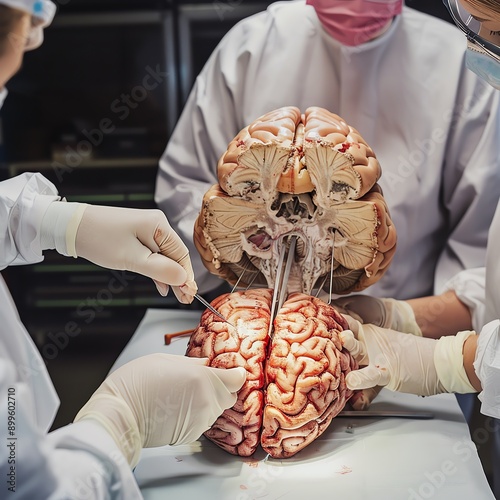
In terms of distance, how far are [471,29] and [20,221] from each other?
1039 mm

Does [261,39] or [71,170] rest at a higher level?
[261,39]

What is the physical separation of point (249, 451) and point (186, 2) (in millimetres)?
1378

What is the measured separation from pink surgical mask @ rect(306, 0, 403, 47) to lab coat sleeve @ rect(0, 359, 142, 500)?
147cm

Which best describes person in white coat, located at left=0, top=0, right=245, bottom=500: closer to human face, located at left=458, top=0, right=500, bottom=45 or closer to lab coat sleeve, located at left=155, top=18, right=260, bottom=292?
human face, located at left=458, top=0, right=500, bottom=45

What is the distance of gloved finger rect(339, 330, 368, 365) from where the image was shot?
5.04ft

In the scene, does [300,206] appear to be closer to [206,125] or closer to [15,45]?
[206,125]

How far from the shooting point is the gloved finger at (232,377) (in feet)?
4.42

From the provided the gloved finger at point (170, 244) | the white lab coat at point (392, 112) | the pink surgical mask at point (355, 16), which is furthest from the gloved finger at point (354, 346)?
the pink surgical mask at point (355, 16)

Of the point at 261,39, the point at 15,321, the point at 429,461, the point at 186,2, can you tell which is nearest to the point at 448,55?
the point at 261,39

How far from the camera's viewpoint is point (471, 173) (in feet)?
6.93

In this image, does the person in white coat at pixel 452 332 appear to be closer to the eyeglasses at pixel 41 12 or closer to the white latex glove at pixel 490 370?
the white latex glove at pixel 490 370

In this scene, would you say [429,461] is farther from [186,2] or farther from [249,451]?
[186,2]

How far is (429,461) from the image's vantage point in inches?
57.2

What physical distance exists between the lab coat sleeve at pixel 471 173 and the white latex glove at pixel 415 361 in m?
0.46
